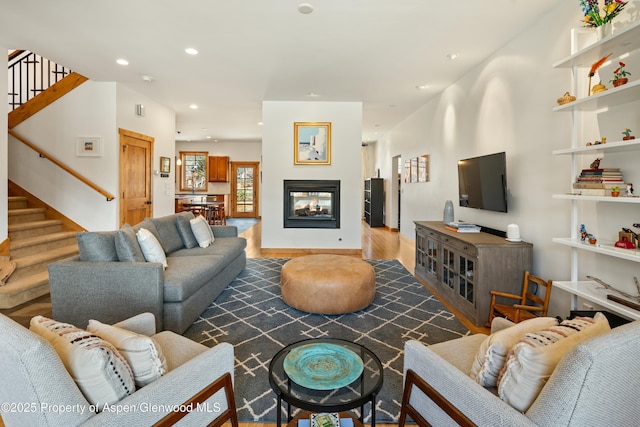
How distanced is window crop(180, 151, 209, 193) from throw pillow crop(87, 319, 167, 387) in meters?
11.2

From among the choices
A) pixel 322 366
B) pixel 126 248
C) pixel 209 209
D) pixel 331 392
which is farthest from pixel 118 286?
pixel 209 209

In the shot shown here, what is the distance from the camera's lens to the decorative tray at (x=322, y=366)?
4.37 feet

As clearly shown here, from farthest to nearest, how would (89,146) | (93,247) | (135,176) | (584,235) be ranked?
1. (135,176)
2. (89,146)
3. (93,247)
4. (584,235)

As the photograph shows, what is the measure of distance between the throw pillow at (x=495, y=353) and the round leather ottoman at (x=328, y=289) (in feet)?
5.90

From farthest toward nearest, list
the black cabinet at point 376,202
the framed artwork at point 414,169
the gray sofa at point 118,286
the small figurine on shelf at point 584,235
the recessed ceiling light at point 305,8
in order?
the black cabinet at point 376,202
the framed artwork at point 414,169
the recessed ceiling light at point 305,8
the gray sofa at point 118,286
the small figurine on shelf at point 584,235

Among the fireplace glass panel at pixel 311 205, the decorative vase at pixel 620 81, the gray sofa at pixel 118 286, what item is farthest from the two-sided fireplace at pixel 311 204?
the decorative vase at pixel 620 81

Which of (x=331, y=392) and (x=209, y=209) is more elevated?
(x=209, y=209)

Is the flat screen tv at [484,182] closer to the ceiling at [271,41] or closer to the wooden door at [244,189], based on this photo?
the ceiling at [271,41]

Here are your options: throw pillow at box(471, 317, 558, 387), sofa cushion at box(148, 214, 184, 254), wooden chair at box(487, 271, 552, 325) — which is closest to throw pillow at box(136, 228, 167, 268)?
sofa cushion at box(148, 214, 184, 254)

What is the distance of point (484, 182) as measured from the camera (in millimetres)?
3756

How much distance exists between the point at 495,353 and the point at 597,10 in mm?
2368

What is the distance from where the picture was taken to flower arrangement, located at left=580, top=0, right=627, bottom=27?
2.02 m

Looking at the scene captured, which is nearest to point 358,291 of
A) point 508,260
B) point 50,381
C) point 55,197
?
point 508,260

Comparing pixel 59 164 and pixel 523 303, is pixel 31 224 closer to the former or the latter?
pixel 59 164
